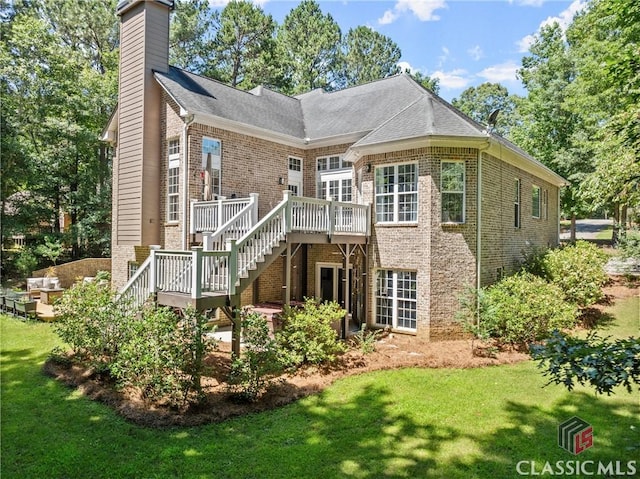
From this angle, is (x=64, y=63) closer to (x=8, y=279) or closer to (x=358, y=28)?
(x=8, y=279)

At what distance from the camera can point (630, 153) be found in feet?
33.8

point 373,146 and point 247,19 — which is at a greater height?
point 247,19

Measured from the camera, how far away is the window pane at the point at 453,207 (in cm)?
1155

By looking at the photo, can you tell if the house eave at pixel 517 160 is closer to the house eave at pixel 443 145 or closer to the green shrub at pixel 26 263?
the house eave at pixel 443 145

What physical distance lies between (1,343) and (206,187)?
7142 millimetres

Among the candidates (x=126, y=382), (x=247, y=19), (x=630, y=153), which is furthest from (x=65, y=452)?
(x=247, y=19)

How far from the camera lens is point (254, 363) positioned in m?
7.29

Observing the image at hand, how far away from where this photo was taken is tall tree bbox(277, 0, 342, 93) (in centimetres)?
3547

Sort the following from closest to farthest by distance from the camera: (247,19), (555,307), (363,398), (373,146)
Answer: (363,398) → (555,307) → (373,146) → (247,19)

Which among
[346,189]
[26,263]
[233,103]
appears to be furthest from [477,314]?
[26,263]

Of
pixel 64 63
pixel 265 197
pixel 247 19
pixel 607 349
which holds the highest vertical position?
pixel 247 19

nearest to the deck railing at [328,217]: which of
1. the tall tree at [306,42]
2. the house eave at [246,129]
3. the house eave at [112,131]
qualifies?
the house eave at [246,129]

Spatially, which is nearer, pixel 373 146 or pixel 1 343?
pixel 1 343

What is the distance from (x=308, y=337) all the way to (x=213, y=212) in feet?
16.2
